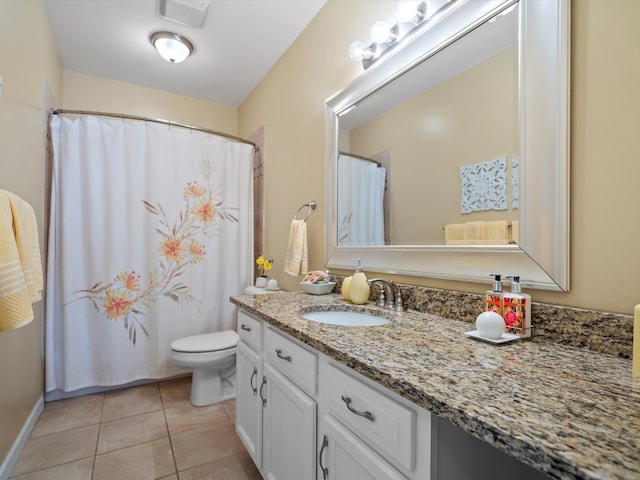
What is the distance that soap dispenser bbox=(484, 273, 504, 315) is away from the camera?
36.0 inches

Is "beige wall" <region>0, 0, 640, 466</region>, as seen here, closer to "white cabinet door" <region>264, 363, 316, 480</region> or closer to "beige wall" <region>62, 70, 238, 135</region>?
"beige wall" <region>62, 70, 238, 135</region>

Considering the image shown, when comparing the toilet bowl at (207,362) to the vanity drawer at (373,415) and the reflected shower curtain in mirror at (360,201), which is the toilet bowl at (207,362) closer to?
the reflected shower curtain in mirror at (360,201)

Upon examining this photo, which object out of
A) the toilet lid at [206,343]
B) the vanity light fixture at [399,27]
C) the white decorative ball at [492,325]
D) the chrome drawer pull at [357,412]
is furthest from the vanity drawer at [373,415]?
the toilet lid at [206,343]

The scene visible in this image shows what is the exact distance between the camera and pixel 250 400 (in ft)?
4.79

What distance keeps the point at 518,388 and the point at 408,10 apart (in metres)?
1.35

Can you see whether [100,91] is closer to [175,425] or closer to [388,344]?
[175,425]

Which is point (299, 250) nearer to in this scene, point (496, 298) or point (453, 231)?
point (453, 231)

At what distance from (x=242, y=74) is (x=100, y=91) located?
3.99 ft

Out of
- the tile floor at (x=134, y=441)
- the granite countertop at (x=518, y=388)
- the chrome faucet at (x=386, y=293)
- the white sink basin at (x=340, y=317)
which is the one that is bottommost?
the tile floor at (x=134, y=441)

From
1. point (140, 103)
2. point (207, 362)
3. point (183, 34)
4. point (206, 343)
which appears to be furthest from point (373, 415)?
point (140, 103)

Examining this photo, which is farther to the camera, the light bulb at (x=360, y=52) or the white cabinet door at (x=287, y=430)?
the light bulb at (x=360, y=52)

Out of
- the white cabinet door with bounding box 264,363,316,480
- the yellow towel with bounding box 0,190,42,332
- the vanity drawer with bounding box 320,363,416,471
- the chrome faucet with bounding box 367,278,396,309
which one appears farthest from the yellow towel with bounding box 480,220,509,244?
the yellow towel with bounding box 0,190,42,332

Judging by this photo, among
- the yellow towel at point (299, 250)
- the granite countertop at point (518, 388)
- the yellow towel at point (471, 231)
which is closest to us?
the granite countertop at point (518, 388)

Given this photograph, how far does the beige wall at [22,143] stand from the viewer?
1.42 metres
